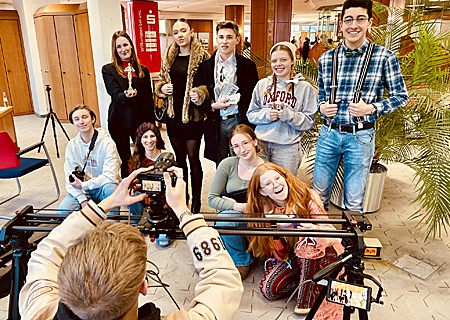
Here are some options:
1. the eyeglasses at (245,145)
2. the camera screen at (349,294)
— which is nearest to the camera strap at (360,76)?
the eyeglasses at (245,145)

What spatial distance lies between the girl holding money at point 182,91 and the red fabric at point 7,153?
133 centimetres

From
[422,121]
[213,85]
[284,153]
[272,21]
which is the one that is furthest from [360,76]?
[272,21]

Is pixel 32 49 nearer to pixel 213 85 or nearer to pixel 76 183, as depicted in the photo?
pixel 76 183

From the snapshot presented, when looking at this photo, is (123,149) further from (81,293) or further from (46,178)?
(81,293)

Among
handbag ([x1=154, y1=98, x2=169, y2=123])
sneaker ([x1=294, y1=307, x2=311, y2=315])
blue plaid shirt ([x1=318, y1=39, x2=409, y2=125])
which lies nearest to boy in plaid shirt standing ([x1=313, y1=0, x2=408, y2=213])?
blue plaid shirt ([x1=318, y1=39, x2=409, y2=125])

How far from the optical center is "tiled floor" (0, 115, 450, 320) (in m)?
2.01

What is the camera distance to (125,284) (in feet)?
2.46

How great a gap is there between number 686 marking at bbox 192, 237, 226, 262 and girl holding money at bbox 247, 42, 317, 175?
5.16ft

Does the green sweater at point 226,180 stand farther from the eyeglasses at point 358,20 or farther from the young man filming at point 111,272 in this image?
the young man filming at point 111,272

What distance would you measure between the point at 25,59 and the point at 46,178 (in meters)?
4.40

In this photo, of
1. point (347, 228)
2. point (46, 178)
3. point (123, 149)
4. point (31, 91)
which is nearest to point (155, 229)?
point (347, 228)

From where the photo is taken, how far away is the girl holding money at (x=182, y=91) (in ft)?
9.08

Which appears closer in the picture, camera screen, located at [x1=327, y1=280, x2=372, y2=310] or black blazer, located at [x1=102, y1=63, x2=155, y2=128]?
camera screen, located at [x1=327, y1=280, x2=372, y2=310]

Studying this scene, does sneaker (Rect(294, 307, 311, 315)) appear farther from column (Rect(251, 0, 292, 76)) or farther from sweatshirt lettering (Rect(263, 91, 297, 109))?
column (Rect(251, 0, 292, 76))
